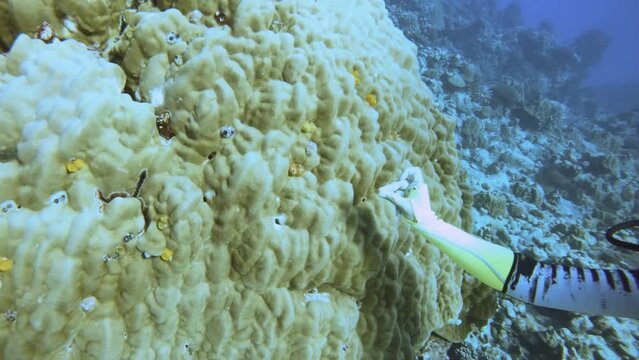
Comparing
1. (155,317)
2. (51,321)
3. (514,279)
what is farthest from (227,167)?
(514,279)

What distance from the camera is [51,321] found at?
2.04 metres

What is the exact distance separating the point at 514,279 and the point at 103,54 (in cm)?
333

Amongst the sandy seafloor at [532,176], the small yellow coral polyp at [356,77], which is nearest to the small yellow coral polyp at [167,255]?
→ the small yellow coral polyp at [356,77]

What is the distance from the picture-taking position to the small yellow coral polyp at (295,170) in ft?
9.11

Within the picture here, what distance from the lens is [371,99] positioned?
3354mm

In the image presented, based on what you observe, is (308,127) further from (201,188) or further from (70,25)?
(70,25)

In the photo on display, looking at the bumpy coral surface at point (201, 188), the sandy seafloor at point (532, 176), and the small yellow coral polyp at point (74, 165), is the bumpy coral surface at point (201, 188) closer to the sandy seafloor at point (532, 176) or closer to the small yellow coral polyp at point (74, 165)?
the small yellow coral polyp at point (74, 165)

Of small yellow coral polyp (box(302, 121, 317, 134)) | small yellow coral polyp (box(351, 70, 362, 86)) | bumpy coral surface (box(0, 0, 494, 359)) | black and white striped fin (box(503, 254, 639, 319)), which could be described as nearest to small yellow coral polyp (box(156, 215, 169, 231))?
bumpy coral surface (box(0, 0, 494, 359))

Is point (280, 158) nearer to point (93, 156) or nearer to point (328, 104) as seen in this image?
point (328, 104)

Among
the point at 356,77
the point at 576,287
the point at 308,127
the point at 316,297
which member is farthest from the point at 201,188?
the point at 576,287

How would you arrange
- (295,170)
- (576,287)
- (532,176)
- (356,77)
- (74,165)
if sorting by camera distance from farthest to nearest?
1. (532,176)
2. (356,77)
3. (295,170)
4. (576,287)
5. (74,165)

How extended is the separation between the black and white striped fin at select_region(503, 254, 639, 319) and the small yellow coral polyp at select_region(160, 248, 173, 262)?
218cm

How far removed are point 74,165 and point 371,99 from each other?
7.60 feet

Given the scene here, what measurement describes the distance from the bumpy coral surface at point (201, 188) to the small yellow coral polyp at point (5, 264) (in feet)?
0.09
